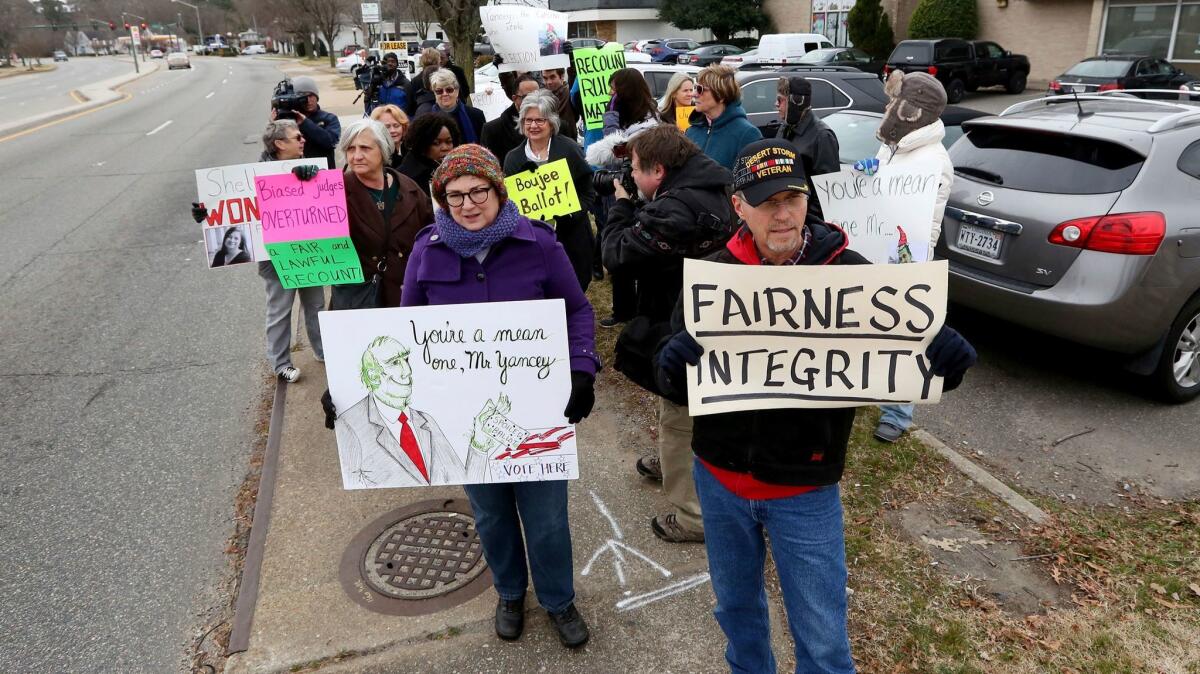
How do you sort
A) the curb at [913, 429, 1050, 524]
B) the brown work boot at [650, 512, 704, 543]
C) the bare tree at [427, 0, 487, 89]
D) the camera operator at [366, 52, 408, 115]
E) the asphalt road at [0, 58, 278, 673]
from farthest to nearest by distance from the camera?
the bare tree at [427, 0, 487, 89] → the camera operator at [366, 52, 408, 115] → the curb at [913, 429, 1050, 524] → the brown work boot at [650, 512, 704, 543] → the asphalt road at [0, 58, 278, 673]

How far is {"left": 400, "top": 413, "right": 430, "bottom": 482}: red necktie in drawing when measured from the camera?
2836 millimetres

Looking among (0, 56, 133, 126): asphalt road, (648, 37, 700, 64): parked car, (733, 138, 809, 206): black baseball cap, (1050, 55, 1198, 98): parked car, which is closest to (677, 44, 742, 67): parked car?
(648, 37, 700, 64): parked car

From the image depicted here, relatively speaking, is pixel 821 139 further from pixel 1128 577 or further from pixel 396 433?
pixel 396 433

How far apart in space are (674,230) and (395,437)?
1308mm

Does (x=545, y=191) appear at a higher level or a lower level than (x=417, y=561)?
higher

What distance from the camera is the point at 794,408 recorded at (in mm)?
2197

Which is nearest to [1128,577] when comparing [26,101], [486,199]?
[486,199]

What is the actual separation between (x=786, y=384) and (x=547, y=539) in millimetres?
1190

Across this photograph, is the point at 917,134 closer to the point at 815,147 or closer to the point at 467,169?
the point at 815,147

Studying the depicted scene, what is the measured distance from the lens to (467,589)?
3336 millimetres

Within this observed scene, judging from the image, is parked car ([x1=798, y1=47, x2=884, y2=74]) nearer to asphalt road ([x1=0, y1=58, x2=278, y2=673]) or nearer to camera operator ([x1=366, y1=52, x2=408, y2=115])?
camera operator ([x1=366, y1=52, x2=408, y2=115])

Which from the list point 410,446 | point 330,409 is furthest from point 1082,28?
point 330,409

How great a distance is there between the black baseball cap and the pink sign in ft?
9.45

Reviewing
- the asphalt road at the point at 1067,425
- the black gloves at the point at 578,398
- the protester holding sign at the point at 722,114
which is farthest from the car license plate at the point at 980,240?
the black gloves at the point at 578,398
